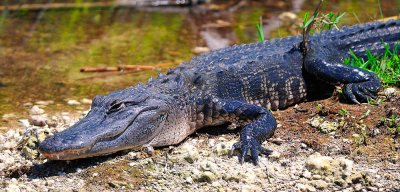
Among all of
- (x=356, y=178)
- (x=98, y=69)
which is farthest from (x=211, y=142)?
(x=98, y=69)

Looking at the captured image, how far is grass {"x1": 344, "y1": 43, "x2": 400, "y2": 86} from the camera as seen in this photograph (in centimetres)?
647

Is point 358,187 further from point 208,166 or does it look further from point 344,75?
point 344,75

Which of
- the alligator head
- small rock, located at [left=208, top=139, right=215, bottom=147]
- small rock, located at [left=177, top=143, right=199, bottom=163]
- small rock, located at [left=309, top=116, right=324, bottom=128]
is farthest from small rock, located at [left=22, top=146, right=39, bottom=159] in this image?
small rock, located at [left=309, top=116, right=324, bottom=128]

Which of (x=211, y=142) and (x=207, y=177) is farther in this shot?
(x=211, y=142)

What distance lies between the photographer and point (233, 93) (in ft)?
20.4

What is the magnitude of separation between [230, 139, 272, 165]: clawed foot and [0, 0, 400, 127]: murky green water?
226 centimetres

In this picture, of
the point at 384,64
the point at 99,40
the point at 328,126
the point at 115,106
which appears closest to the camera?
the point at 115,106

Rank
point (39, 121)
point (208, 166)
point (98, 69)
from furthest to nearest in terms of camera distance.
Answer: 1. point (98, 69)
2. point (39, 121)
3. point (208, 166)

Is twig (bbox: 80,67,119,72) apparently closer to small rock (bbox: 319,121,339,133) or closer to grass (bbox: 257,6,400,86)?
grass (bbox: 257,6,400,86)

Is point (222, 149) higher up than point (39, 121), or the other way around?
point (222, 149)

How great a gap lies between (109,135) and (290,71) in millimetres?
2064

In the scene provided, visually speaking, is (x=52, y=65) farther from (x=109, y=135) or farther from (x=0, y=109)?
(x=109, y=135)

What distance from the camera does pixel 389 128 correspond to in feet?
18.1

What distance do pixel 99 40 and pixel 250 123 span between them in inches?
150
